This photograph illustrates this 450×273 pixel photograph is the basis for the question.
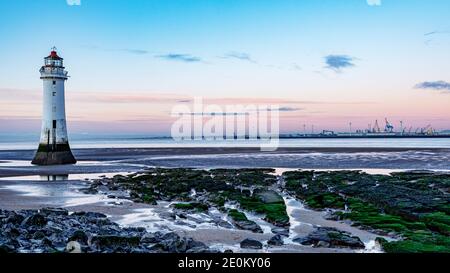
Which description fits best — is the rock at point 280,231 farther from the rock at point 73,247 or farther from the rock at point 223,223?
the rock at point 73,247

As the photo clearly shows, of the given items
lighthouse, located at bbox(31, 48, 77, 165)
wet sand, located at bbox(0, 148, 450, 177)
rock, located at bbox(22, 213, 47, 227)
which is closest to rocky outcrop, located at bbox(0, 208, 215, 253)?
rock, located at bbox(22, 213, 47, 227)

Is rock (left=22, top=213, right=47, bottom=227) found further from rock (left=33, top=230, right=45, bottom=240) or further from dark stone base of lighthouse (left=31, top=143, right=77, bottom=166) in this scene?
dark stone base of lighthouse (left=31, top=143, right=77, bottom=166)

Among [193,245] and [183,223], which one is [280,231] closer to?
[183,223]

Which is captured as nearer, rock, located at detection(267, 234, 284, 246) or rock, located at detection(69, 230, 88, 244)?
rock, located at detection(69, 230, 88, 244)

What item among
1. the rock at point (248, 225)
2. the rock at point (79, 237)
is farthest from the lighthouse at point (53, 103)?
the rock at point (79, 237)

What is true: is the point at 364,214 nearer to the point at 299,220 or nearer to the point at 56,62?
the point at 299,220

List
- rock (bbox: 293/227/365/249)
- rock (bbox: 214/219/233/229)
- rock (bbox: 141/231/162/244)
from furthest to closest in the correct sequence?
rock (bbox: 214/219/233/229), rock (bbox: 293/227/365/249), rock (bbox: 141/231/162/244)
